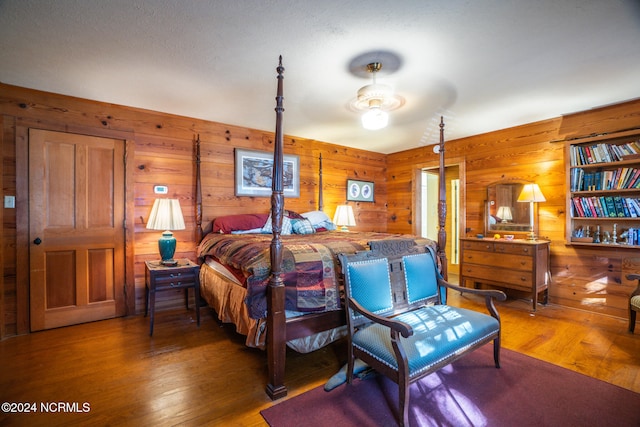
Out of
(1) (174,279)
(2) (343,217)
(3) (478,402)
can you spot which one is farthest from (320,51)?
(2) (343,217)

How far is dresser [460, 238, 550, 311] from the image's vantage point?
11.2 feet

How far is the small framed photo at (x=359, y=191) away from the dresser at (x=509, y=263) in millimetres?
1869

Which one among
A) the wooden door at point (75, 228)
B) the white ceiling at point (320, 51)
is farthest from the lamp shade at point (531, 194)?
the wooden door at point (75, 228)

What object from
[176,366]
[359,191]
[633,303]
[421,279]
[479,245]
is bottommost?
[176,366]

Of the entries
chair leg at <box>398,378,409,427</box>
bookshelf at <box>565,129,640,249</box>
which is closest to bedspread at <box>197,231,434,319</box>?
chair leg at <box>398,378,409,427</box>

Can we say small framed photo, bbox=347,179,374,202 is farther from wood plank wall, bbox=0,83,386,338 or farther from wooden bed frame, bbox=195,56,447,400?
wooden bed frame, bbox=195,56,447,400

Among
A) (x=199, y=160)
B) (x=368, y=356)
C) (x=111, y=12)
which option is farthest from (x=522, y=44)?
(x=199, y=160)

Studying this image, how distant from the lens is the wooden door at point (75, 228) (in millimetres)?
2850

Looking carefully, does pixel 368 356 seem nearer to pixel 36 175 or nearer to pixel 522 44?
pixel 522 44

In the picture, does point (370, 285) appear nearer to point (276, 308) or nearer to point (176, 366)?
point (276, 308)

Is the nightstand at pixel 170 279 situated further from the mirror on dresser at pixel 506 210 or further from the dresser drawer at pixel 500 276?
the mirror on dresser at pixel 506 210

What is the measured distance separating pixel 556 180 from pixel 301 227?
3161 millimetres

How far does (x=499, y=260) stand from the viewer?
12.2ft

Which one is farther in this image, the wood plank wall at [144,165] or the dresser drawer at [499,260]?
the dresser drawer at [499,260]
